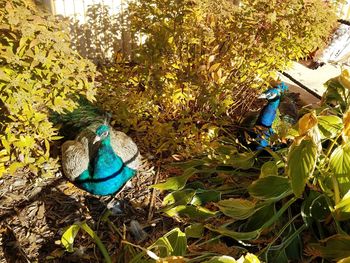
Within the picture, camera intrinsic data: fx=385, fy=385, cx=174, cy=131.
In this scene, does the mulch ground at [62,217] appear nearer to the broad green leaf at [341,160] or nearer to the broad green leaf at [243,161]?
the broad green leaf at [243,161]

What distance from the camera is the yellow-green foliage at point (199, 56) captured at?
7.57 feet

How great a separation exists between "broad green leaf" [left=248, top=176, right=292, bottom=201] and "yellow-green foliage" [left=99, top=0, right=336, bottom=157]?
705 millimetres

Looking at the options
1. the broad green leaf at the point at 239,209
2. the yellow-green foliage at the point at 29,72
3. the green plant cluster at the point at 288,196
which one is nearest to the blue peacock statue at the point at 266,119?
the green plant cluster at the point at 288,196

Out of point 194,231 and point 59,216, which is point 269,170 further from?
point 59,216

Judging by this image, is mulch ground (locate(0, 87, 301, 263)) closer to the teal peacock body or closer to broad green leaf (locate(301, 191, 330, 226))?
the teal peacock body

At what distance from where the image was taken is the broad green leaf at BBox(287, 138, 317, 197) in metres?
1.43

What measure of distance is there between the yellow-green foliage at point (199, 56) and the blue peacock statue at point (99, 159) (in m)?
0.24

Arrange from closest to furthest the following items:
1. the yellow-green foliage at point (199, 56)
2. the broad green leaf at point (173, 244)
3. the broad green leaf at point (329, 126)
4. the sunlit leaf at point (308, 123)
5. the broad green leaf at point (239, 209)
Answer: the sunlit leaf at point (308, 123) → the broad green leaf at point (173, 244) → the broad green leaf at point (329, 126) → the broad green leaf at point (239, 209) → the yellow-green foliage at point (199, 56)

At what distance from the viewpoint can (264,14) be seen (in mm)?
2281

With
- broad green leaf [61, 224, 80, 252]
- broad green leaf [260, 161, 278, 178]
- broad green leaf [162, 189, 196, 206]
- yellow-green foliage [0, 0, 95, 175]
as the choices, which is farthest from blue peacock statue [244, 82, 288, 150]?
broad green leaf [61, 224, 80, 252]

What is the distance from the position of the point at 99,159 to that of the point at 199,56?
3.03 feet

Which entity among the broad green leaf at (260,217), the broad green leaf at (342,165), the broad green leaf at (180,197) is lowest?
the broad green leaf at (180,197)

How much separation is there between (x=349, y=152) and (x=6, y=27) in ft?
5.13

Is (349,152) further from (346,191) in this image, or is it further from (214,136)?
(214,136)
